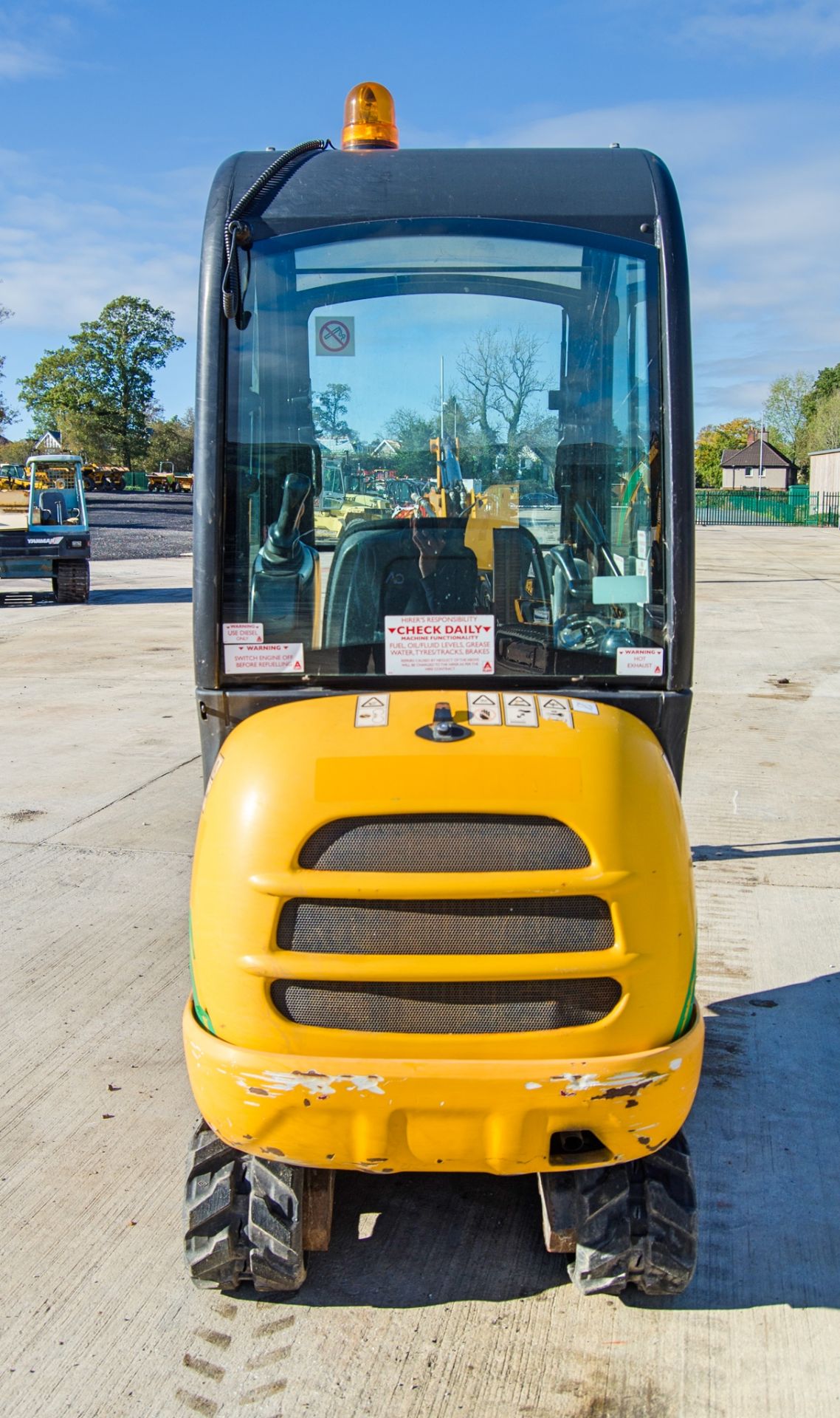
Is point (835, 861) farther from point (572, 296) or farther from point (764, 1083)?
point (572, 296)

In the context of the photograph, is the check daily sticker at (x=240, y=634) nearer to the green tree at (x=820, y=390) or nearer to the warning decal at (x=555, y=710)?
the warning decal at (x=555, y=710)

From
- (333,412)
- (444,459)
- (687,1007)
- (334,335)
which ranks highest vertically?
(334,335)

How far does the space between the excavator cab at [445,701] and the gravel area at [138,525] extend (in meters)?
24.4

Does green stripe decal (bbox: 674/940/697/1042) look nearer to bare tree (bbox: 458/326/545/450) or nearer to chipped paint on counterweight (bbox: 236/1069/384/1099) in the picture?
chipped paint on counterweight (bbox: 236/1069/384/1099)

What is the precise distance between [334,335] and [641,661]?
1146mm

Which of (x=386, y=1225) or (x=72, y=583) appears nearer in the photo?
(x=386, y=1225)

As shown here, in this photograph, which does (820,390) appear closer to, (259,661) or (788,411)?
(788,411)

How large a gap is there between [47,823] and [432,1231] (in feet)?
14.2

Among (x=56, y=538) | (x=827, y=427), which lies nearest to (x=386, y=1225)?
(x=56, y=538)

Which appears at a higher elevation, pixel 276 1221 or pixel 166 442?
pixel 166 442

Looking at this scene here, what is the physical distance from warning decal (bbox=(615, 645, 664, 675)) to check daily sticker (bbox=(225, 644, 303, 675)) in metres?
0.81

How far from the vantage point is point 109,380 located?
275 feet

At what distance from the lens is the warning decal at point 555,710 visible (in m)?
2.65

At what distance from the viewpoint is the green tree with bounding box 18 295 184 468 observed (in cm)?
8256
